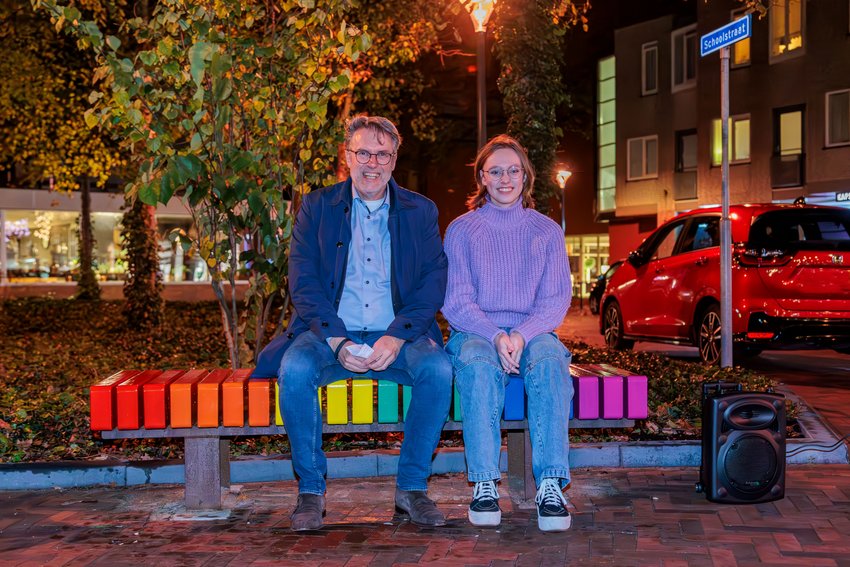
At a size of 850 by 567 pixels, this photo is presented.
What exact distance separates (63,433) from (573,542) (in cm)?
407

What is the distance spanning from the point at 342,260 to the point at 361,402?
766 millimetres

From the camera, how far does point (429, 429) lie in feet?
18.1

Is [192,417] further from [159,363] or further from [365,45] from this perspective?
[159,363]

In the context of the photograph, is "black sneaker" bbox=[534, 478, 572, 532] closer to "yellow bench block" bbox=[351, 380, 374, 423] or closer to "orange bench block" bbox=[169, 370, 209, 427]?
"yellow bench block" bbox=[351, 380, 374, 423]

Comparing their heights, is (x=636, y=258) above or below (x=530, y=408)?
above

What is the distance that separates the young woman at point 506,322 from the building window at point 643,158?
113 feet

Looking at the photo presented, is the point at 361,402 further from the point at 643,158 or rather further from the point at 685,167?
the point at 643,158

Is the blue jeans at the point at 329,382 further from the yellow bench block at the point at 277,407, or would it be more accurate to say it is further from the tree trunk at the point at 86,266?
the tree trunk at the point at 86,266

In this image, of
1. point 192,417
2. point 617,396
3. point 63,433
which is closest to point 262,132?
point 63,433

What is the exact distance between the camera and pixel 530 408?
17.9 ft

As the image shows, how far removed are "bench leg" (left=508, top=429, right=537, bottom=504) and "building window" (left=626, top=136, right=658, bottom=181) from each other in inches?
1355

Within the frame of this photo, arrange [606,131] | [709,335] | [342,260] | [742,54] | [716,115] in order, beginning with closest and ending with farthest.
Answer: [342,260], [709,335], [742,54], [716,115], [606,131]

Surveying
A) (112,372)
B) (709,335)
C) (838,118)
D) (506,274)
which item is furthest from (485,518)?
(838,118)

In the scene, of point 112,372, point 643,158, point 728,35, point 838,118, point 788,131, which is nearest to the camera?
point 728,35
